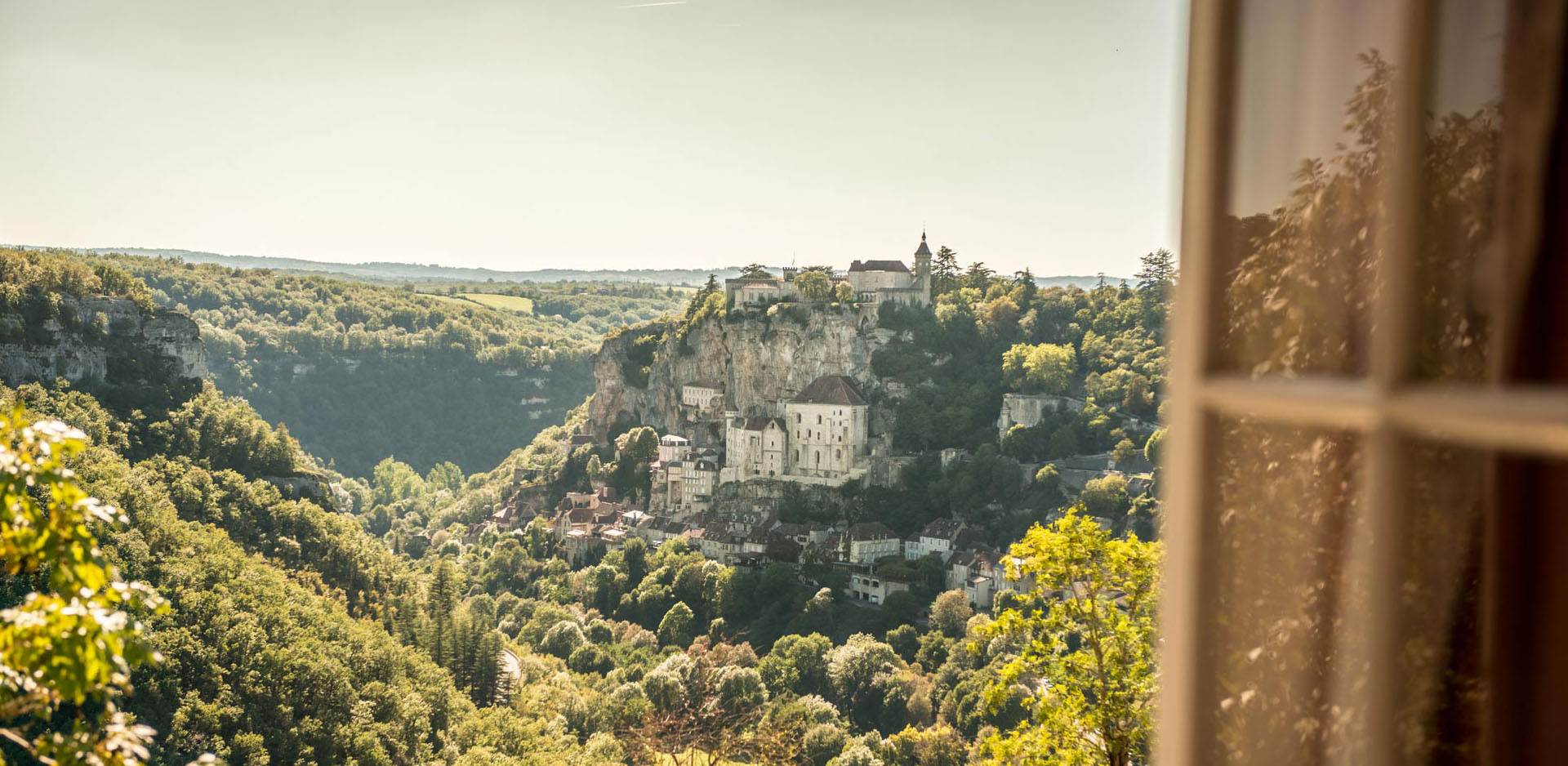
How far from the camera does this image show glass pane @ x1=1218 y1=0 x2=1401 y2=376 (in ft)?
2.35

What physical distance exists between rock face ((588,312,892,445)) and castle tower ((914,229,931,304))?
2.68m

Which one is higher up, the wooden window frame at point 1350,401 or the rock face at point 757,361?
the wooden window frame at point 1350,401

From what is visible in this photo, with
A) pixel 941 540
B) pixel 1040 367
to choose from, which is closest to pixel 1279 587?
pixel 941 540

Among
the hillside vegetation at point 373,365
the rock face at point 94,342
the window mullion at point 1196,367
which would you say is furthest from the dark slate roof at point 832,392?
the window mullion at point 1196,367

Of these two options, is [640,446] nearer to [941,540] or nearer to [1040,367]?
[941,540]

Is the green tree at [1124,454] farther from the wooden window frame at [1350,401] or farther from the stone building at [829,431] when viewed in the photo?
the wooden window frame at [1350,401]

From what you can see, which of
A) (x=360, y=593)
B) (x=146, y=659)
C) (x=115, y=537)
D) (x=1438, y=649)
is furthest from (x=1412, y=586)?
(x=360, y=593)

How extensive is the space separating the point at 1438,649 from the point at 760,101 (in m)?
39.6

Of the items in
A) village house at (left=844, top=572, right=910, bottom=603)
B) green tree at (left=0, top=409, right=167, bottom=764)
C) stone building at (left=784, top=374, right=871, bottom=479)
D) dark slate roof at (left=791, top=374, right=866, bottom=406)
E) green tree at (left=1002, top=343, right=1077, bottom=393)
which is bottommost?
village house at (left=844, top=572, right=910, bottom=603)

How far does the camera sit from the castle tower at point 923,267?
1518 inches

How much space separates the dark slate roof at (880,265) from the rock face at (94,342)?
2109cm

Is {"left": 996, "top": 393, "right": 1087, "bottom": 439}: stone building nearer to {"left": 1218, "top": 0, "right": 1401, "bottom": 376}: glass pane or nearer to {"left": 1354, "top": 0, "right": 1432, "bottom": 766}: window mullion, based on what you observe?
{"left": 1218, "top": 0, "right": 1401, "bottom": 376}: glass pane

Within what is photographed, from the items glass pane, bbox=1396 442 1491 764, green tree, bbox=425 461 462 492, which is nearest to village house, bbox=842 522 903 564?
green tree, bbox=425 461 462 492

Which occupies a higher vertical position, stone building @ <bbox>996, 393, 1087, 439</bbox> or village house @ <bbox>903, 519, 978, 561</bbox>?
stone building @ <bbox>996, 393, 1087, 439</bbox>
